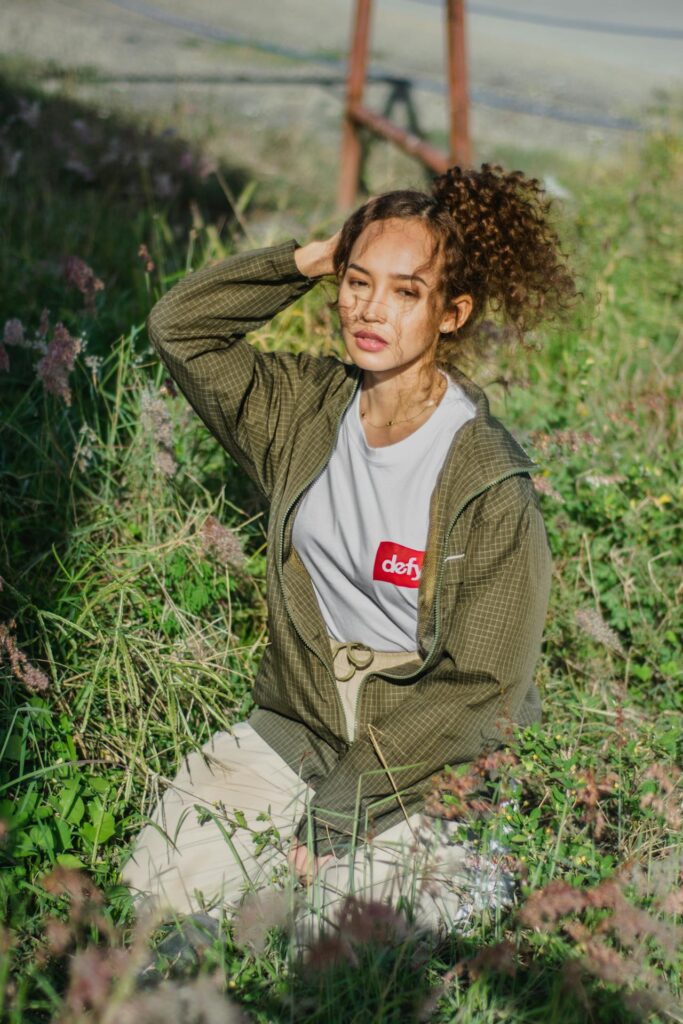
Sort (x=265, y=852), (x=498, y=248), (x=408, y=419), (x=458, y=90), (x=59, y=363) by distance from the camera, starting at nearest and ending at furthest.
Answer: (x=265, y=852) < (x=408, y=419) < (x=498, y=248) < (x=59, y=363) < (x=458, y=90)

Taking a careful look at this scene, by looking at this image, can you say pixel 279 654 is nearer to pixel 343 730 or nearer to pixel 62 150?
pixel 343 730

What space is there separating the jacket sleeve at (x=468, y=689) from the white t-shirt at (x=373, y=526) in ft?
0.48

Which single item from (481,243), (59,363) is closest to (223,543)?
(59,363)

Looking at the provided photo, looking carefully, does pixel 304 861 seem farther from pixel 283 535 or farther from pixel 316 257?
pixel 316 257

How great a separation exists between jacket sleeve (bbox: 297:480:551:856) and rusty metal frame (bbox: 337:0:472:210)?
3.09 metres

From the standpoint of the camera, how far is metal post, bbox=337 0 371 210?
6.60 m

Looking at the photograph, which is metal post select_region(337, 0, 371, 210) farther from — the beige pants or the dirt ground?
the beige pants

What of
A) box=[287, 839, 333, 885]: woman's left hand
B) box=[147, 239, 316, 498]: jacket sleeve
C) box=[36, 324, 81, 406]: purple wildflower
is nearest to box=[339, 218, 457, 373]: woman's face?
box=[147, 239, 316, 498]: jacket sleeve

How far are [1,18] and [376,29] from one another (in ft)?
16.8

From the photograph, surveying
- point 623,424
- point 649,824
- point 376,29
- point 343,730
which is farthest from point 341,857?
point 376,29

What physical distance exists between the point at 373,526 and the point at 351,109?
17.3 feet

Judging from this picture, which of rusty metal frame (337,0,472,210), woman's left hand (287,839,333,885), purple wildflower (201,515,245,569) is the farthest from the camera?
rusty metal frame (337,0,472,210)

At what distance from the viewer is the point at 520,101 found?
890 cm

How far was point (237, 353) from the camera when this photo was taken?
2.45 metres
